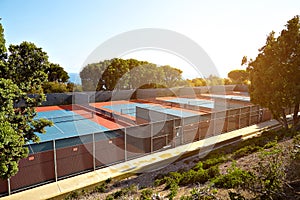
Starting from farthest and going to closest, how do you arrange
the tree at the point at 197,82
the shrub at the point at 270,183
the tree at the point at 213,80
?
1. the tree at the point at 197,82
2. the tree at the point at 213,80
3. the shrub at the point at 270,183

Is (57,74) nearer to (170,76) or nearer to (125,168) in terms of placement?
(170,76)

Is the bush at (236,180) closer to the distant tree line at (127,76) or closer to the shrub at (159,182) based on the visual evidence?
the shrub at (159,182)

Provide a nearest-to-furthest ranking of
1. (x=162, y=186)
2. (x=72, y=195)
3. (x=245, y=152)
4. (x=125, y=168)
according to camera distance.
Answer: (x=162, y=186) → (x=72, y=195) → (x=245, y=152) → (x=125, y=168)

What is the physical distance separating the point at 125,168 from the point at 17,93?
5.69 metres

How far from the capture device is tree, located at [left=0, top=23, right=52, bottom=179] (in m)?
4.88

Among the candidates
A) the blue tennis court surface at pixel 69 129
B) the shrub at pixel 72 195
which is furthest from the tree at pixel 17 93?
the blue tennis court surface at pixel 69 129

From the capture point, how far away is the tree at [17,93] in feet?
16.0

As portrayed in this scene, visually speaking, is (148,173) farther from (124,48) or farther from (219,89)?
(219,89)

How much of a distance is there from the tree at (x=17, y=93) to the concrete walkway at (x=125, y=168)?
7.85ft

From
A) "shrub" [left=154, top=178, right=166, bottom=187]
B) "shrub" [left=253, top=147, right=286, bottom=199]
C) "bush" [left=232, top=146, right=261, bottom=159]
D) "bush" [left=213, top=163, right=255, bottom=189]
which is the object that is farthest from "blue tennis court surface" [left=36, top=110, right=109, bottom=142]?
"shrub" [left=253, top=147, right=286, bottom=199]

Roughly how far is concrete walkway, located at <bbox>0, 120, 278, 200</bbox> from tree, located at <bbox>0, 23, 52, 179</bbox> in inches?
94.2

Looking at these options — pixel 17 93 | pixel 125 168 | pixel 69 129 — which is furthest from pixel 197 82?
pixel 17 93

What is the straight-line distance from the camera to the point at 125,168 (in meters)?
9.27

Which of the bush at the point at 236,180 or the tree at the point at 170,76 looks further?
the tree at the point at 170,76
